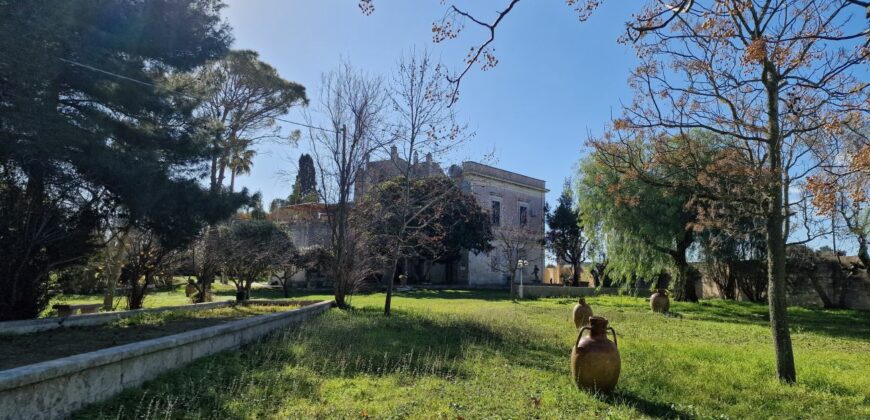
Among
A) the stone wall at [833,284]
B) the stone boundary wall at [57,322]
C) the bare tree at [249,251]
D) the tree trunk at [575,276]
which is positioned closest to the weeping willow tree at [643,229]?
the stone wall at [833,284]

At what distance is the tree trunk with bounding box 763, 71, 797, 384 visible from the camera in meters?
7.06

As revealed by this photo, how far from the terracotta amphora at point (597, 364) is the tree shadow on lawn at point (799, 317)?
11.2 m

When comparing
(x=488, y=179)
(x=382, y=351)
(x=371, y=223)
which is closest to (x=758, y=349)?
(x=382, y=351)

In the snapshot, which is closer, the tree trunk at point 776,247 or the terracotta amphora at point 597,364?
the terracotta amphora at point 597,364

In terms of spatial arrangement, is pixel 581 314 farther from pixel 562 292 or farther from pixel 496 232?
pixel 496 232

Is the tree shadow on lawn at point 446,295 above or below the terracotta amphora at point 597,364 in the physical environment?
below

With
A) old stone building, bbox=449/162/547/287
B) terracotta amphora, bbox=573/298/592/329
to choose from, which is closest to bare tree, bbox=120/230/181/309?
terracotta amphora, bbox=573/298/592/329

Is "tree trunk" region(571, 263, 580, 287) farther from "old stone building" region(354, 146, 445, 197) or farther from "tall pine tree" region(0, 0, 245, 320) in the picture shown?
"tall pine tree" region(0, 0, 245, 320)

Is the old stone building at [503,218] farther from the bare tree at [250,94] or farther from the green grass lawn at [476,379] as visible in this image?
the green grass lawn at [476,379]

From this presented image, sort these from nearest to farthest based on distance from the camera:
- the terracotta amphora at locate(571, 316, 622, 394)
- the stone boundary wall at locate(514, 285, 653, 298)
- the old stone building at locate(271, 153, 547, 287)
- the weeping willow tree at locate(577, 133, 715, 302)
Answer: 1. the terracotta amphora at locate(571, 316, 622, 394)
2. the weeping willow tree at locate(577, 133, 715, 302)
3. the stone boundary wall at locate(514, 285, 653, 298)
4. the old stone building at locate(271, 153, 547, 287)

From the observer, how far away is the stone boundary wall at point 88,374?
12.7 ft

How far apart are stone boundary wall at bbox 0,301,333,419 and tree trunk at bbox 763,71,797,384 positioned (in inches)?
304

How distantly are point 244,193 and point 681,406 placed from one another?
32.7ft

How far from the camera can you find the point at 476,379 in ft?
21.1
